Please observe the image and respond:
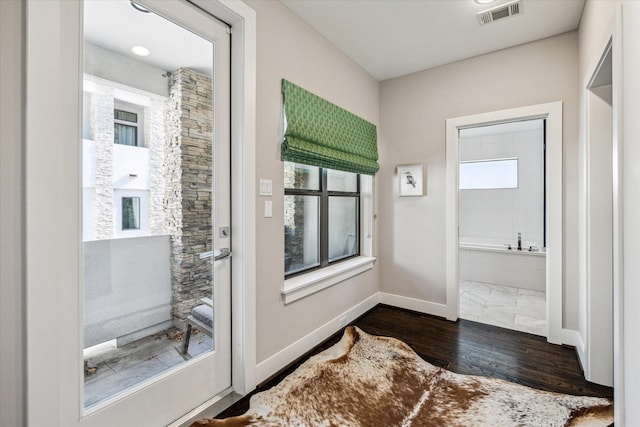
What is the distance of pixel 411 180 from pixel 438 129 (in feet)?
1.94

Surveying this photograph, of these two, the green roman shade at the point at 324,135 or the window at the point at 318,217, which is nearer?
the green roman shade at the point at 324,135

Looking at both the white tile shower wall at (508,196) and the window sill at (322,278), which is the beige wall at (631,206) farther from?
the white tile shower wall at (508,196)

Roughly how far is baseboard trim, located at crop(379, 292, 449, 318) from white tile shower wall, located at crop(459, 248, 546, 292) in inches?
76.2

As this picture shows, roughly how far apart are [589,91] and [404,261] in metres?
2.13

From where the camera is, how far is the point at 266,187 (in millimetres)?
2061

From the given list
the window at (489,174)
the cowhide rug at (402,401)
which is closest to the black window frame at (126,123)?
the cowhide rug at (402,401)

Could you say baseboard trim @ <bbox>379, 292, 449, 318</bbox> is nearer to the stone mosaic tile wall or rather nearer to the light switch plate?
the light switch plate

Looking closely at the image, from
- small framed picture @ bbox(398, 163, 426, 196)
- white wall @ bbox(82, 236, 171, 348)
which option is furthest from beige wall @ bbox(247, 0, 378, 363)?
small framed picture @ bbox(398, 163, 426, 196)

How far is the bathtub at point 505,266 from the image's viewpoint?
4.26 metres

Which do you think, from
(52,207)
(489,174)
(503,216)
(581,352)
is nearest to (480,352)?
(581,352)

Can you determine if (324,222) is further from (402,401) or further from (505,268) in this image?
(505,268)

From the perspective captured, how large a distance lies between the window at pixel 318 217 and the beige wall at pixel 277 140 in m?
0.35

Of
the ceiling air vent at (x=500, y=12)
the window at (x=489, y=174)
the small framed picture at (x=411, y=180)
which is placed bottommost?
the small framed picture at (x=411, y=180)

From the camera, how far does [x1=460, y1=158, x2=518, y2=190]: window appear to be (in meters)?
5.08
